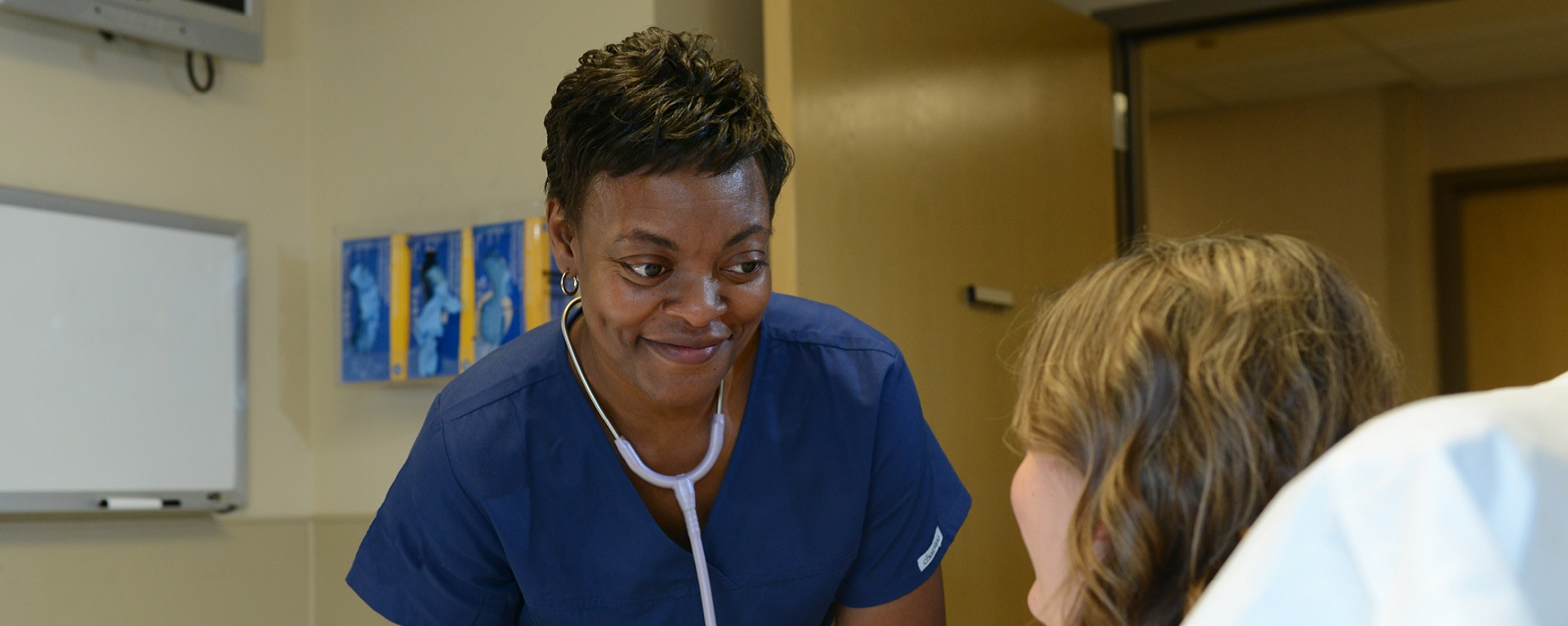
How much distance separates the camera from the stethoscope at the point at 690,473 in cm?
110

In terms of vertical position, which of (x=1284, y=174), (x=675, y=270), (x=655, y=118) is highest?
(x=1284, y=174)

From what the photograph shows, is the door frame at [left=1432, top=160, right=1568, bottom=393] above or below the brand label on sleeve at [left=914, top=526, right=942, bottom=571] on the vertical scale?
above

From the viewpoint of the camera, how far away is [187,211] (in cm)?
214

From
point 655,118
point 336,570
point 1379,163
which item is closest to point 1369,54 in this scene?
point 1379,163

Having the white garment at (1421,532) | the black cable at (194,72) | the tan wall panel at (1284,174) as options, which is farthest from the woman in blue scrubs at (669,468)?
the tan wall panel at (1284,174)

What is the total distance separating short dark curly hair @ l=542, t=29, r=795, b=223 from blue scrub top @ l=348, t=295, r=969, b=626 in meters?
0.21

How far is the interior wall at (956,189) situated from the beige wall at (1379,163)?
6.21 ft

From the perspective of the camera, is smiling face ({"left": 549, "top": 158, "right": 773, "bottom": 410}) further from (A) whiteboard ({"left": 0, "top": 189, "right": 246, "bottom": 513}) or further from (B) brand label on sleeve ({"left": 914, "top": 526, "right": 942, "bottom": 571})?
(A) whiteboard ({"left": 0, "top": 189, "right": 246, "bottom": 513})

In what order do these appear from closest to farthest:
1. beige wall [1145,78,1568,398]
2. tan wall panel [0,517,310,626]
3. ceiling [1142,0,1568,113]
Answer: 1. tan wall panel [0,517,310,626]
2. ceiling [1142,0,1568,113]
3. beige wall [1145,78,1568,398]

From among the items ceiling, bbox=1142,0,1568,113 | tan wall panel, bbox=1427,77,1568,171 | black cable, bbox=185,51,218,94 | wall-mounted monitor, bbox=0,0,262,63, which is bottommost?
black cable, bbox=185,51,218,94

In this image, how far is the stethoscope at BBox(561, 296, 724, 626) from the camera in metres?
1.10

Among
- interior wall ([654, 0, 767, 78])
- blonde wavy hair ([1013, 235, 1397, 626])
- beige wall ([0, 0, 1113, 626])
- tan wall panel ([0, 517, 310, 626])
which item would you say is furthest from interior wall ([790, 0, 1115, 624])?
blonde wavy hair ([1013, 235, 1397, 626])

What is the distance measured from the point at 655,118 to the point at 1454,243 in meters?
4.09

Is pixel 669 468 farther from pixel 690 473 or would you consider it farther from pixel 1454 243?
pixel 1454 243
